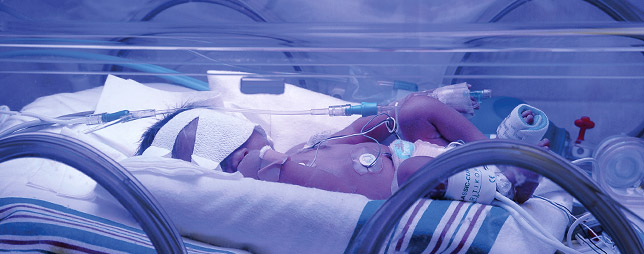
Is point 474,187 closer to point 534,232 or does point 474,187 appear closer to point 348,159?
point 534,232

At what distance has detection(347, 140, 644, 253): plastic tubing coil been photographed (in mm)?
514

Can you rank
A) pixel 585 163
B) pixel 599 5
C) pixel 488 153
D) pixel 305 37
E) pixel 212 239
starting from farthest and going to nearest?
pixel 599 5 → pixel 585 163 → pixel 212 239 → pixel 305 37 → pixel 488 153

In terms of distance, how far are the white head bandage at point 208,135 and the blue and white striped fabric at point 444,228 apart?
0.53 meters

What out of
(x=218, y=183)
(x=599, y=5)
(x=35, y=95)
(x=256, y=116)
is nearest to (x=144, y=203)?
(x=218, y=183)

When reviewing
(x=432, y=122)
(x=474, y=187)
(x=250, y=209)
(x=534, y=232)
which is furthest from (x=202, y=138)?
(x=534, y=232)

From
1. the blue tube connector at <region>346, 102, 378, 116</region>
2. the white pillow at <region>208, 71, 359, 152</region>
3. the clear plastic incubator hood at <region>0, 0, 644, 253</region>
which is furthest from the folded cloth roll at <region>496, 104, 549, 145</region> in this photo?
the white pillow at <region>208, 71, 359, 152</region>

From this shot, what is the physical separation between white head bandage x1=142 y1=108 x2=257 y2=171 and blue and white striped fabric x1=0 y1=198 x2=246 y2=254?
31cm

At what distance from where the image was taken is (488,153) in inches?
20.4

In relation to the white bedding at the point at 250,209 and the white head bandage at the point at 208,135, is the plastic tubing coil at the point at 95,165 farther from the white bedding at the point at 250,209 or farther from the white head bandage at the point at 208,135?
the white head bandage at the point at 208,135

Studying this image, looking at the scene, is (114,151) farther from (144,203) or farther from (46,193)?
(144,203)

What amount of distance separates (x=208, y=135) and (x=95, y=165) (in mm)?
648

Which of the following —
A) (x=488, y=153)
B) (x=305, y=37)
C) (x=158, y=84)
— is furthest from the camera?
(x=158, y=84)

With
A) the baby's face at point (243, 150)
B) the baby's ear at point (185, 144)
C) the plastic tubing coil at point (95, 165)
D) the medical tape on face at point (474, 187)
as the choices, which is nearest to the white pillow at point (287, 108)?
the baby's face at point (243, 150)

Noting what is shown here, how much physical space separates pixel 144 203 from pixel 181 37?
1.17 ft
